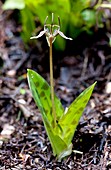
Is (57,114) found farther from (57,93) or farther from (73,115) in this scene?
(57,93)

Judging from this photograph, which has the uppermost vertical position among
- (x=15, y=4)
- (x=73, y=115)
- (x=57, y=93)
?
(x=15, y=4)

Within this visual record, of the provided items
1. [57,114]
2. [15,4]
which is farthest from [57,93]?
[15,4]

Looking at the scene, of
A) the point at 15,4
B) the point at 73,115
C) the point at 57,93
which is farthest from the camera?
the point at 15,4

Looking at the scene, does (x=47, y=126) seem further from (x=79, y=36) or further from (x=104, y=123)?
(x=79, y=36)

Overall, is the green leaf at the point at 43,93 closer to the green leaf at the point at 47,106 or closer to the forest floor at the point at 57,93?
the green leaf at the point at 47,106

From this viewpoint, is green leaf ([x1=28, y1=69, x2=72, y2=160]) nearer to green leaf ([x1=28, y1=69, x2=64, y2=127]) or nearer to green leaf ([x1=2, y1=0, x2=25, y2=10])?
green leaf ([x1=28, y1=69, x2=64, y2=127])

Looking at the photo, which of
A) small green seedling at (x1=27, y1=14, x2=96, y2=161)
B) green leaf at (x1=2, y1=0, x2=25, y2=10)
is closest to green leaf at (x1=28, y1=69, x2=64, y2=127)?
small green seedling at (x1=27, y1=14, x2=96, y2=161)
